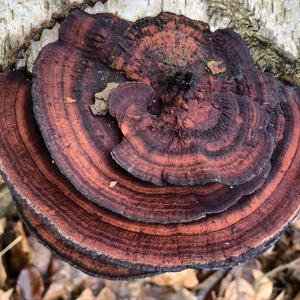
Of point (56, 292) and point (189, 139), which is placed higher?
point (189, 139)

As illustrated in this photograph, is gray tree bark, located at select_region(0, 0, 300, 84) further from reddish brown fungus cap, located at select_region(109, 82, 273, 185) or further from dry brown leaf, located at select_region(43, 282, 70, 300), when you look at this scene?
dry brown leaf, located at select_region(43, 282, 70, 300)

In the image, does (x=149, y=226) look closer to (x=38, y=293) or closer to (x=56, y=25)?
(x=56, y=25)

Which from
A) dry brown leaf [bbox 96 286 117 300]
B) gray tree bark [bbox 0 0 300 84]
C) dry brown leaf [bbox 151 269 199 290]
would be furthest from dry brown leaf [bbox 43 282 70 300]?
gray tree bark [bbox 0 0 300 84]

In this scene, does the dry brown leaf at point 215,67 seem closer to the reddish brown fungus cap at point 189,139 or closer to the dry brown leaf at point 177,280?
the reddish brown fungus cap at point 189,139

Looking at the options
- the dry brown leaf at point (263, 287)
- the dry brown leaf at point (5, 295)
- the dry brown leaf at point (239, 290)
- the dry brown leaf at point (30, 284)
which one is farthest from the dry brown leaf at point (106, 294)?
the dry brown leaf at point (263, 287)

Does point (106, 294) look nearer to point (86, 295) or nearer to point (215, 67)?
point (86, 295)

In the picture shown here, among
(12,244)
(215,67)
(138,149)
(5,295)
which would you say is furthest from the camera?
(12,244)

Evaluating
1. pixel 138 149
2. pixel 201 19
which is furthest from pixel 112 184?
pixel 201 19

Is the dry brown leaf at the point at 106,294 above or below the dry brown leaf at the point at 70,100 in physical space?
below
